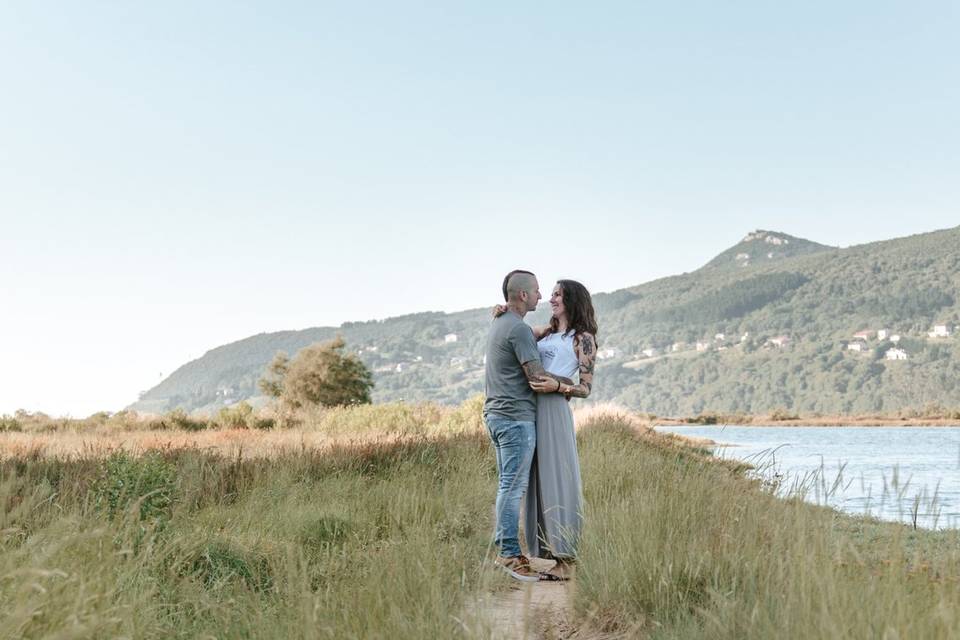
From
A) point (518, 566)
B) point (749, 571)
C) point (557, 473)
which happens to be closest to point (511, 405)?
point (557, 473)

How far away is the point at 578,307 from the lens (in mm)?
6922

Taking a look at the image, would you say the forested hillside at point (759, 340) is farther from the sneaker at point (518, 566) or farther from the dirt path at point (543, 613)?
the dirt path at point (543, 613)

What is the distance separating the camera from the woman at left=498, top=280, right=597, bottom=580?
6.90m

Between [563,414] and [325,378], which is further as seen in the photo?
[325,378]

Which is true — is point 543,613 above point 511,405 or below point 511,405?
below

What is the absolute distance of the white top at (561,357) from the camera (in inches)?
273

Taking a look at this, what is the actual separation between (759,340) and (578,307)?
102m

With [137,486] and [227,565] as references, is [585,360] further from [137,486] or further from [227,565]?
[137,486]

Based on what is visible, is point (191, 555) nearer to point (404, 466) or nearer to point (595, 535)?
point (595, 535)

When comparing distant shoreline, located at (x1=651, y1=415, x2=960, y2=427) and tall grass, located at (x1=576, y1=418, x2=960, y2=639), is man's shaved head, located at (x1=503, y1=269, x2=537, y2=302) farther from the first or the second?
distant shoreline, located at (x1=651, y1=415, x2=960, y2=427)

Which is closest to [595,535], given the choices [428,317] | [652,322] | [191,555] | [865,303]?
[191,555]

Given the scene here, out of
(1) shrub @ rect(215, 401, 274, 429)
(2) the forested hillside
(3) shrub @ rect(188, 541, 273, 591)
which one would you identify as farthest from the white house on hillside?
(3) shrub @ rect(188, 541, 273, 591)

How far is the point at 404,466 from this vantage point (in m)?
11.0

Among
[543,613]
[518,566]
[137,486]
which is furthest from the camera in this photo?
[137,486]
